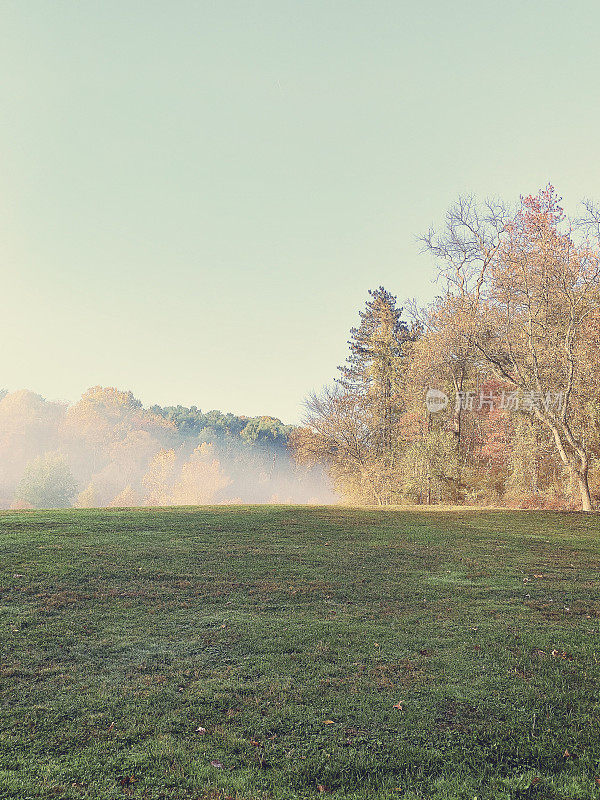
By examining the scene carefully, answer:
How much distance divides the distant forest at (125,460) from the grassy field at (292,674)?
4330 cm

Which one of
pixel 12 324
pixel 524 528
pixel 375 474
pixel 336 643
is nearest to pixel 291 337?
pixel 375 474

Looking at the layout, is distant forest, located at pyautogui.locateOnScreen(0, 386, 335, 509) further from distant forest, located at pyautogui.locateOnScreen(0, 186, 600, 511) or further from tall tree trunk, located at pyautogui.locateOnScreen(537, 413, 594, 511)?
tall tree trunk, located at pyautogui.locateOnScreen(537, 413, 594, 511)

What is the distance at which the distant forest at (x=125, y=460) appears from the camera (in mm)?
56334

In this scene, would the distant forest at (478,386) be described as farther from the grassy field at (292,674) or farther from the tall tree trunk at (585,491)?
the grassy field at (292,674)

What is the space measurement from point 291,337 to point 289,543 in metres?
60.3

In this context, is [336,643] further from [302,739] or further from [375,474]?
[375,474]

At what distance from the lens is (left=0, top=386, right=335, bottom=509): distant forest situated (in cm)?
5633

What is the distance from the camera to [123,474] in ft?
224

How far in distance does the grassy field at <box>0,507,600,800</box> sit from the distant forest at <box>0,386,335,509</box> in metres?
43.3

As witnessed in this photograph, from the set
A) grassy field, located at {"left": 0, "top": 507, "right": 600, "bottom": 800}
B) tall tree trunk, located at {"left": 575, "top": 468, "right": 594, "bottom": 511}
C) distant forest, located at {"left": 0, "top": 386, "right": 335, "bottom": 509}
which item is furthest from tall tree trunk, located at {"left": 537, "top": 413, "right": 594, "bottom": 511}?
distant forest, located at {"left": 0, "top": 386, "right": 335, "bottom": 509}

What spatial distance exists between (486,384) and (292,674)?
27860mm

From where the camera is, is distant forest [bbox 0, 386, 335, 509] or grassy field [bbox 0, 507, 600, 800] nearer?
grassy field [bbox 0, 507, 600, 800]

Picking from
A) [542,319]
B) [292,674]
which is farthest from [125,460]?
[292,674]

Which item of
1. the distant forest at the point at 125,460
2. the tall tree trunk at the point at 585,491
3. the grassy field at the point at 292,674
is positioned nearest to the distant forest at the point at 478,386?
the tall tree trunk at the point at 585,491
